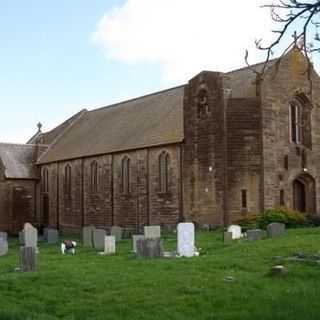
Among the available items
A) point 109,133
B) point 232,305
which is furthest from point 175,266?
point 109,133

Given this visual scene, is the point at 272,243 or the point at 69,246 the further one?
the point at 69,246

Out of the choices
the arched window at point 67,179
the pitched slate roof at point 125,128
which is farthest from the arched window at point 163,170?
the arched window at point 67,179

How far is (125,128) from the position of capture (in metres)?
48.6

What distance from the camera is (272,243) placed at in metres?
23.1

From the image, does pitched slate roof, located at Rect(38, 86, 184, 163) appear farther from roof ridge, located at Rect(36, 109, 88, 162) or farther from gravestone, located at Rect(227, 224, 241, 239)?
gravestone, located at Rect(227, 224, 241, 239)

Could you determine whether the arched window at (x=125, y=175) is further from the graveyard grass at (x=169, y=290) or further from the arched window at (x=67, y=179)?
the graveyard grass at (x=169, y=290)

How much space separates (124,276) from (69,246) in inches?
436

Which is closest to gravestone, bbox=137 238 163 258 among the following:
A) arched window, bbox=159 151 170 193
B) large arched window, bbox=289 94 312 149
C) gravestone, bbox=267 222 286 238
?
gravestone, bbox=267 222 286 238

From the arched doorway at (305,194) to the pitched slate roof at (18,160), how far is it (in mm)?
24496

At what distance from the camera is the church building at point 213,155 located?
3712 cm

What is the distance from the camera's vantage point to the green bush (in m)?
33.6

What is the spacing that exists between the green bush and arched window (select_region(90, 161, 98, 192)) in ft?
53.2

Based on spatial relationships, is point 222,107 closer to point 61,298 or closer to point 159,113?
point 159,113

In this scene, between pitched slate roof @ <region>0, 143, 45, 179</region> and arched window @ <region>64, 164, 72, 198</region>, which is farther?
pitched slate roof @ <region>0, 143, 45, 179</region>
